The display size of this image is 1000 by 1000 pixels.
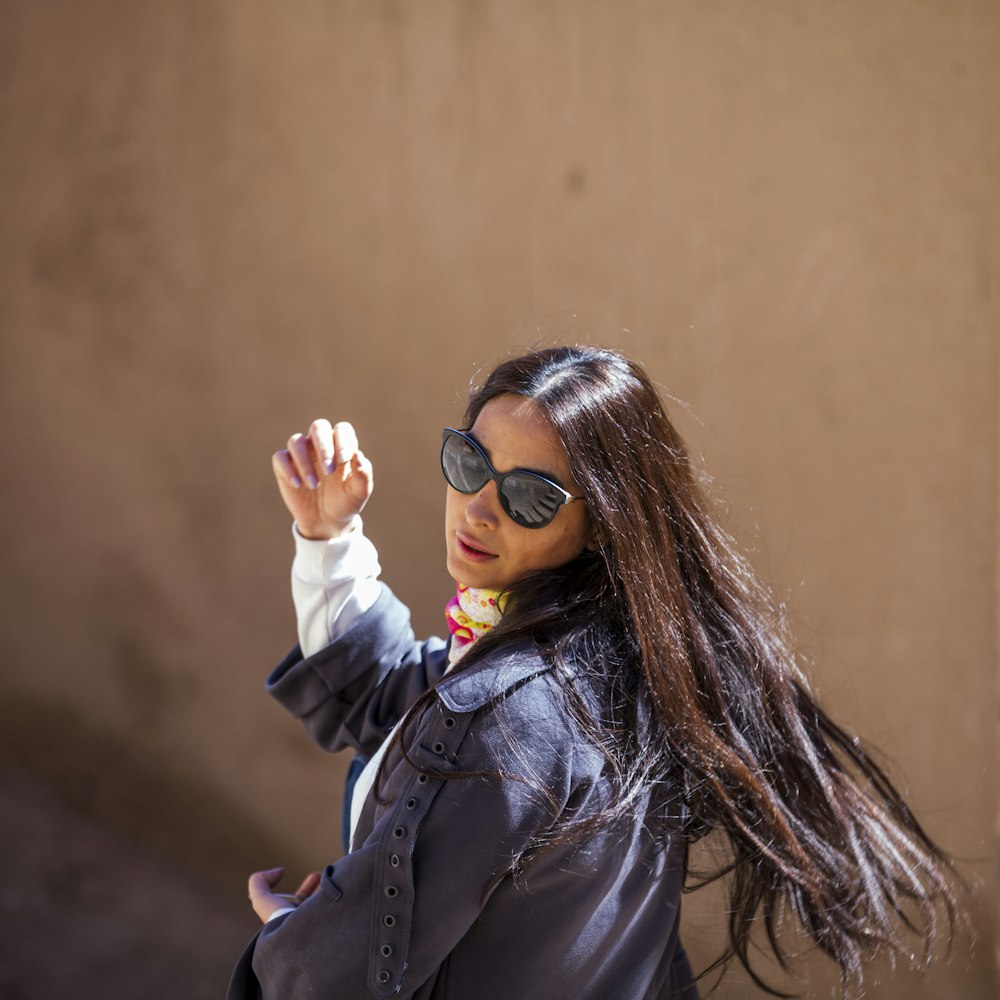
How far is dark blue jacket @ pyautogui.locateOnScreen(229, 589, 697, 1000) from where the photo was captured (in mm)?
1334

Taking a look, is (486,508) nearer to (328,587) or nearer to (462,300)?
(328,587)

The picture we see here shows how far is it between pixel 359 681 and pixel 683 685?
2.18 ft

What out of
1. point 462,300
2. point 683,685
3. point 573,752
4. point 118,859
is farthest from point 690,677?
point 118,859

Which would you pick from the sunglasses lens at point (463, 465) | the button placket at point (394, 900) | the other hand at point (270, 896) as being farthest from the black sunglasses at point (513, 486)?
the other hand at point (270, 896)

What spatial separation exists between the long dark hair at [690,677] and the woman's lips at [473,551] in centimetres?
6

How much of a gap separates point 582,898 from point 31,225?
93.6 inches

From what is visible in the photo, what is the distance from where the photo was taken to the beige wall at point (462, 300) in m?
2.76

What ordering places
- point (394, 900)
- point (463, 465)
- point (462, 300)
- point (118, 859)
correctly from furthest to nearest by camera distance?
point (118, 859) < point (462, 300) < point (463, 465) < point (394, 900)

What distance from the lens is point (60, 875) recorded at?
3049 mm

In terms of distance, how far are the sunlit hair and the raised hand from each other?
0.23m

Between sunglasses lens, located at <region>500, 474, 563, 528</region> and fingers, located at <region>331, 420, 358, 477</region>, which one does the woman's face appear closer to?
sunglasses lens, located at <region>500, 474, 563, 528</region>

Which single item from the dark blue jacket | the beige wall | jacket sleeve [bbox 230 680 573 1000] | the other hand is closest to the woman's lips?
the dark blue jacket

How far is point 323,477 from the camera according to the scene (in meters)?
1.88

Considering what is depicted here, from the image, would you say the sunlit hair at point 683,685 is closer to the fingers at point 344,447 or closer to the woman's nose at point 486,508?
the woman's nose at point 486,508
